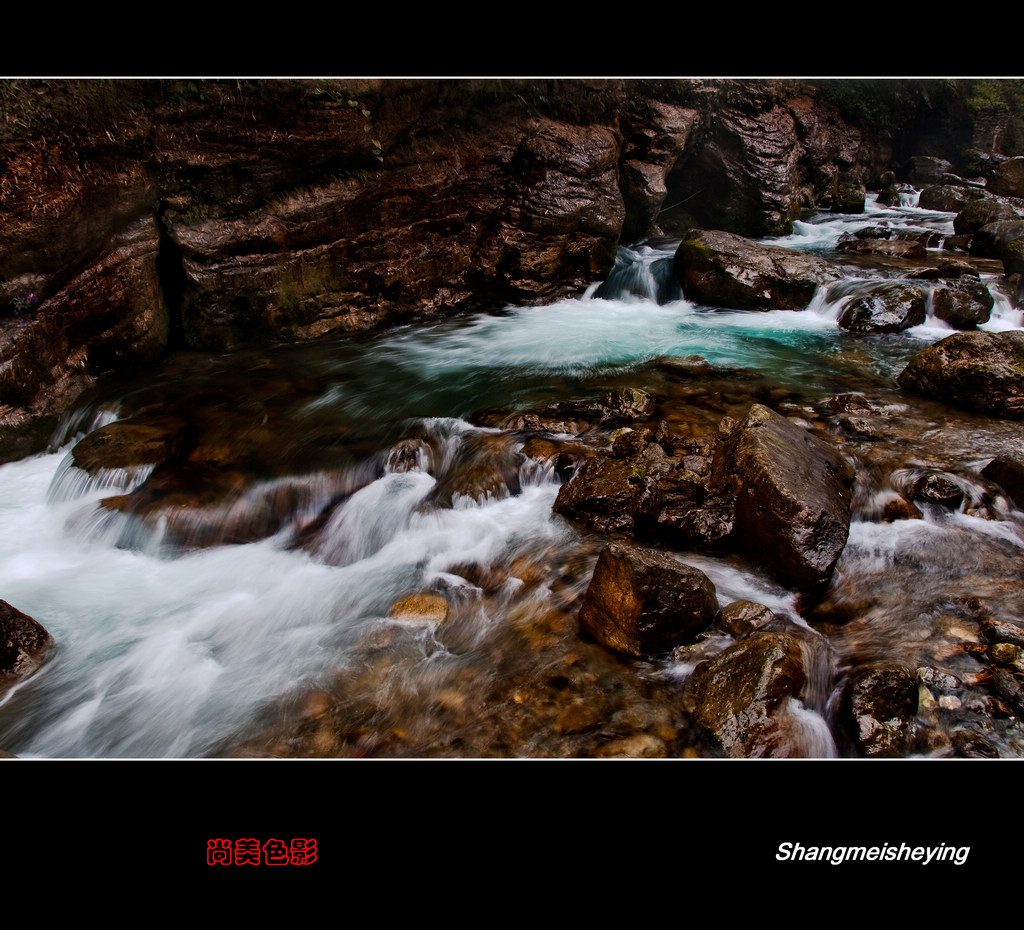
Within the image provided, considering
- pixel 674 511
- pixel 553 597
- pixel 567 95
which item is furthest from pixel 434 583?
pixel 567 95

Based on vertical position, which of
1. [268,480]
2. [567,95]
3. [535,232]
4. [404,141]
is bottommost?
[268,480]

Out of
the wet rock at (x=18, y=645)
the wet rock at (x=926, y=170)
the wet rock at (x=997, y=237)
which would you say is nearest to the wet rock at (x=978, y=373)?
the wet rock at (x=997, y=237)

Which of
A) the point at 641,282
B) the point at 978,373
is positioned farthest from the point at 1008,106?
the point at 978,373

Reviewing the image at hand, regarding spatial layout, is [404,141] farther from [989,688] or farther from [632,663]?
[989,688]

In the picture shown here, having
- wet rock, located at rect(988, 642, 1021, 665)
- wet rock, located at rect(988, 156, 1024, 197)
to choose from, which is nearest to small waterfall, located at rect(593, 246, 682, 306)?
wet rock, located at rect(988, 642, 1021, 665)

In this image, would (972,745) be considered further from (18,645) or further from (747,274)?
(747,274)

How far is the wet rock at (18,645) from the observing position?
3293mm

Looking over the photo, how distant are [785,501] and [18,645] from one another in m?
4.75

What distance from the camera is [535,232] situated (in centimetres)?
947

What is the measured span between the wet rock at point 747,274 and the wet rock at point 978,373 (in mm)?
3832

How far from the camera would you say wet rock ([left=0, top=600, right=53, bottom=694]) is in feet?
10.8

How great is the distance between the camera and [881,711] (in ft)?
8.57

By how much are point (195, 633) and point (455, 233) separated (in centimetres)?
718

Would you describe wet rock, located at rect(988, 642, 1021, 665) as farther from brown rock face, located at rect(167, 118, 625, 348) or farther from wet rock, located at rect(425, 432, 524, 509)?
brown rock face, located at rect(167, 118, 625, 348)
